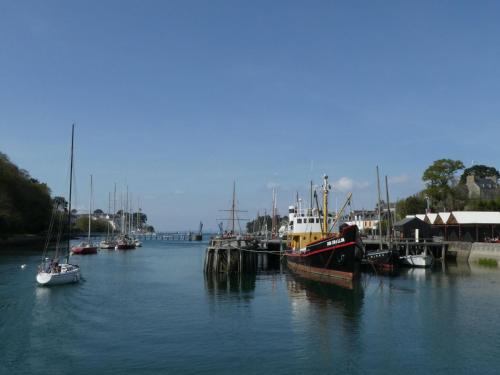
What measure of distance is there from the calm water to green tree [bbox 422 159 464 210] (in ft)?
166

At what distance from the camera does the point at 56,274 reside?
39281 mm

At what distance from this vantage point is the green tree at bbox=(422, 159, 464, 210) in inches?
3632

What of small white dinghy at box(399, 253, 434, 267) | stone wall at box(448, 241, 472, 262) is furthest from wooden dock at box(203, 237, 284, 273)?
stone wall at box(448, 241, 472, 262)

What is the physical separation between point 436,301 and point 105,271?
3612 centimetres

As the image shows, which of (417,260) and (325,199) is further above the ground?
(325,199)

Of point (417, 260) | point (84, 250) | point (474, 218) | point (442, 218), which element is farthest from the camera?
point (84, 250)

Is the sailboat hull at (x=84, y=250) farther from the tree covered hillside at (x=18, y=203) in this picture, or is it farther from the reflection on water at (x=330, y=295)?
the reflection on water at (x=330, y=295)

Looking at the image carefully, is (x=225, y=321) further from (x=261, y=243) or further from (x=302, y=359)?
(x=261, y=243)

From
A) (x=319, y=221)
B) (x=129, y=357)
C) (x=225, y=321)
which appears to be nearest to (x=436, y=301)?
(x=225, y=321)

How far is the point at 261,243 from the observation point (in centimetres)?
7612

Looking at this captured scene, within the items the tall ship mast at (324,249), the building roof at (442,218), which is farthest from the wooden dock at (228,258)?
the building roof at (442,218)

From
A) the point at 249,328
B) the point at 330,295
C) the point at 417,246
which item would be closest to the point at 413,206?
the point at 417,246

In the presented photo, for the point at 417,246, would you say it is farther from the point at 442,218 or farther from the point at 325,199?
the point at 325,199

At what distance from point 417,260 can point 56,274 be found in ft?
136
